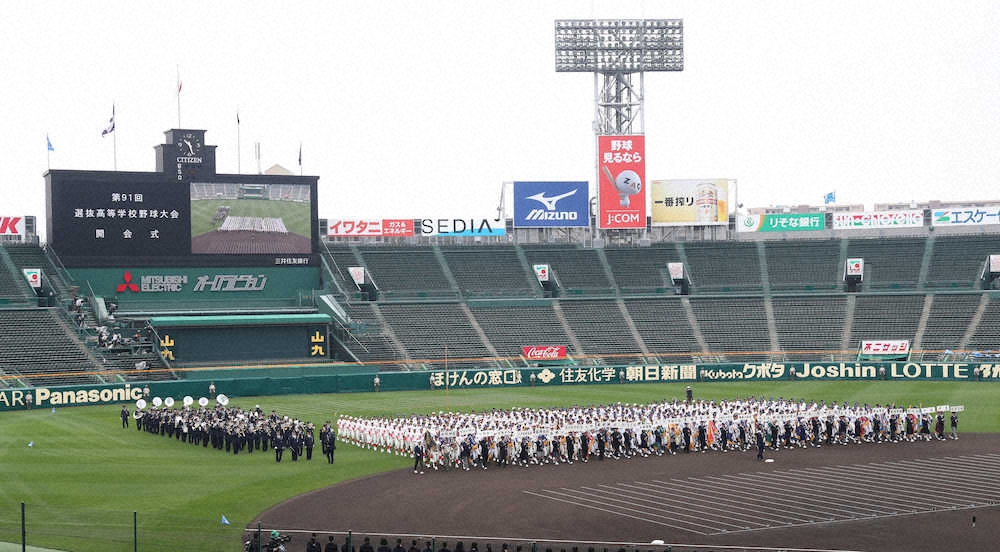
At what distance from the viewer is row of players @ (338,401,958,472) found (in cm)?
3347

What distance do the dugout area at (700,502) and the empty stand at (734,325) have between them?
31.8 metres

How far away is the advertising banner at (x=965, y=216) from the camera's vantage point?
7756cm

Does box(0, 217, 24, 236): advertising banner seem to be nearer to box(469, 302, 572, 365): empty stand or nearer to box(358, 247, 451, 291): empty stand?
box(358, 247, 451, 291): empty stand

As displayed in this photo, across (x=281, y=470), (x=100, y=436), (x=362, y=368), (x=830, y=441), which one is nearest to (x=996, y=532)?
(x=830, y=441)

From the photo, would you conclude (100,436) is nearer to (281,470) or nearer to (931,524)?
(281,470)

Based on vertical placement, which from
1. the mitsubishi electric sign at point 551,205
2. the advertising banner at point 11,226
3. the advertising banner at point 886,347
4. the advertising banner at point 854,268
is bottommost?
the advertising banner at point 886,347

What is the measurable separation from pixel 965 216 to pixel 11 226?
217 feet

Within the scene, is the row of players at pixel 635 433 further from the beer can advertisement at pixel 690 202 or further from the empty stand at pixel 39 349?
the beer can advertisement at pixel 690 202

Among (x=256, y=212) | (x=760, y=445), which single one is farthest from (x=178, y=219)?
(x=760, y=445)

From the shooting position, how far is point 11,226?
219 ft

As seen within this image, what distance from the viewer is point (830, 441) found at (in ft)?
123

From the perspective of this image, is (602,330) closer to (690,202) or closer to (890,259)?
(690,202)

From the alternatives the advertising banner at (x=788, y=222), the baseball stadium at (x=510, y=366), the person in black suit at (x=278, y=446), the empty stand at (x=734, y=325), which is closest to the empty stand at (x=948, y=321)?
the baseball stadium at (x=510, y=366)

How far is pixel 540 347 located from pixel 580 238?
16.9 m
